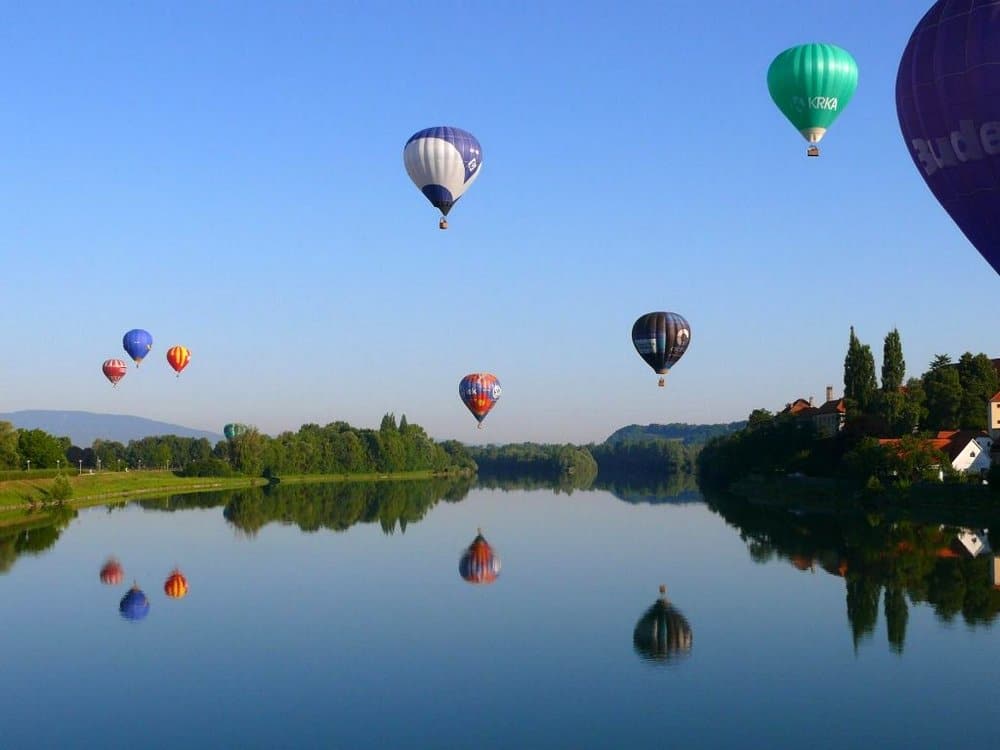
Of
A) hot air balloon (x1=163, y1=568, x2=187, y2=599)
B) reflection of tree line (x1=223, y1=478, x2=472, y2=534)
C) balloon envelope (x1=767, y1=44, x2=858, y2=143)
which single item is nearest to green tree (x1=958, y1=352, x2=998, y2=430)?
reflection of tree line (x1=223, y1=478, x2=472, y2=534)

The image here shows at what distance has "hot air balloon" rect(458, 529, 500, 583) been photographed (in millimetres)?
36025

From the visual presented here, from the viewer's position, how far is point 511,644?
24.7 m

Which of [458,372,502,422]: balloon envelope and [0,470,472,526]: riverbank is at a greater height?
[458,372,502,422]: balloon envelope

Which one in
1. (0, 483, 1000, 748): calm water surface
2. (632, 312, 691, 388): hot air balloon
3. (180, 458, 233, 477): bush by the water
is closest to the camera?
(0, 483, 1000, 748): calm water surface

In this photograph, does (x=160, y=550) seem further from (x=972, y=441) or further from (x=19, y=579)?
(x=972, y=441)

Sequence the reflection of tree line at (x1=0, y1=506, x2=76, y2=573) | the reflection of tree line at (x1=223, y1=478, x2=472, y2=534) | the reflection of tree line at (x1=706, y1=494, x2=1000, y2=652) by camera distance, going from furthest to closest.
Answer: the reflection of tree line at (x1=223, y1=478, x2=472, y2=534)
the reflection of tree line at (x1=0, y1=506, x2=76, y2=573)
the reflection of tree line at (x1=706, y1=494, x2=1000, y2=652)

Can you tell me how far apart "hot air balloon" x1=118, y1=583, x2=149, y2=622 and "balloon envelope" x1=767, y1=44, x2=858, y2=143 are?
973 inches

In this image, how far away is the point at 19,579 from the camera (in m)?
35.6

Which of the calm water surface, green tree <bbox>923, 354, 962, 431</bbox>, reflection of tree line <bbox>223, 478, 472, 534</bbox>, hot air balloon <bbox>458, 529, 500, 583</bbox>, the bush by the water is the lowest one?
the calm water surface

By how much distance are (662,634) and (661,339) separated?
25.5m

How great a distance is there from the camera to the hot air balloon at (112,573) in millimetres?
35469

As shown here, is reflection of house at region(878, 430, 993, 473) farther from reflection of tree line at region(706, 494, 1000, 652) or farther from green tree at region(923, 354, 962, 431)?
reflection of tree line at region(706, 494, 1000, 652)

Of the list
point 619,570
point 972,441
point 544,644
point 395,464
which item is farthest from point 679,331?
point 395,464

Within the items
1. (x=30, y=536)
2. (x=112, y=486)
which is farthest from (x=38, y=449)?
(x=30, y=536)
